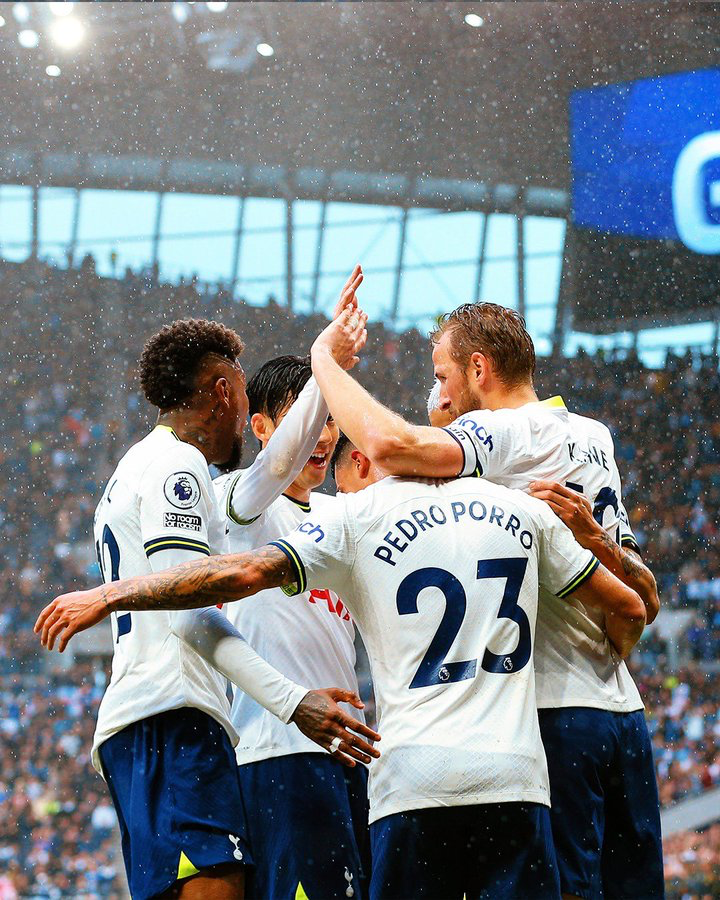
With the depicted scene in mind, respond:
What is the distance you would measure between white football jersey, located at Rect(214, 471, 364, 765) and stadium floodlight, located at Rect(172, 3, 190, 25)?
15.1 metres

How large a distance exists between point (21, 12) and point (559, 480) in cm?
1613

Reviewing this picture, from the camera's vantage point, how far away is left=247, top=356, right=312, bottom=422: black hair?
10.4 feet

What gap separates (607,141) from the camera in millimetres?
14836

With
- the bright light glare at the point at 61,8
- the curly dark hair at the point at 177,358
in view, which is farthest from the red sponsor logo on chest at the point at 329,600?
the bright light glare at the point at 61,8

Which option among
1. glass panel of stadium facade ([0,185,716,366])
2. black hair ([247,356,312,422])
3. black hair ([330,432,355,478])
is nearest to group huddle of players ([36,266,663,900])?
black hair ([247,356,312,422])

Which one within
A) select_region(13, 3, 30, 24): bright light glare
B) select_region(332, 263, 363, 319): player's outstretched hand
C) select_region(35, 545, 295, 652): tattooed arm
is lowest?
select_region(35, 545, 295, 652): tattooed arm

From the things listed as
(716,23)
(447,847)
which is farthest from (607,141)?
(447,847)

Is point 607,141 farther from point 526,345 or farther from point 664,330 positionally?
point 526,345

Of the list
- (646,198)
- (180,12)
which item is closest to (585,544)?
(646,198)

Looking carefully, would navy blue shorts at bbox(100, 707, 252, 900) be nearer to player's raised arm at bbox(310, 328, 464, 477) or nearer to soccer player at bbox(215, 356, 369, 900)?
soccer player at bbox(215, 356, 369, 900)

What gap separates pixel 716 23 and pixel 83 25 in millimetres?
9195

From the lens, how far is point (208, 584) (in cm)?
211

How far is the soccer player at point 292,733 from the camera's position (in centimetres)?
265

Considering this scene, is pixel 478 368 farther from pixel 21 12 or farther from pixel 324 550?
pixel 21 12
